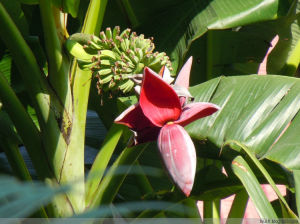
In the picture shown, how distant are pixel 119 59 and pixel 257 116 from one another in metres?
0.27

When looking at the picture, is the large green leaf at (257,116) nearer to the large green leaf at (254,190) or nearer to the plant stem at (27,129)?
the large green leaf at (254,190)

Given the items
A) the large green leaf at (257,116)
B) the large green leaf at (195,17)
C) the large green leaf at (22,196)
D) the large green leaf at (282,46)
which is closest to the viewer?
the large green leaf at (22,196)

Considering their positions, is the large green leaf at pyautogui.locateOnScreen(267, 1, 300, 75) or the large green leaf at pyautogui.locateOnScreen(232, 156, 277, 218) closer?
the large green leaf at pyautogui.locateOnScreen(232, 156, 277, 218)

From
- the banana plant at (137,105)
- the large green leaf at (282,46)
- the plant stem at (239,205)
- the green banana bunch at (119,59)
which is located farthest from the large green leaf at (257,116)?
the large green leaf at (282,46)

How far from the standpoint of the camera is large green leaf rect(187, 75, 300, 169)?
661mm

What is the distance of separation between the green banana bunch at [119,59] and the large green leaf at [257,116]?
17 cm

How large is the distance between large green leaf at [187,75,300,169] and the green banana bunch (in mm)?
171

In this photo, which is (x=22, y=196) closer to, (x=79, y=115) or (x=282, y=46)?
(x=79, y=115)

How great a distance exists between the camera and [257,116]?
2.40 feet

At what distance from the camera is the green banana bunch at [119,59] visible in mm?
601

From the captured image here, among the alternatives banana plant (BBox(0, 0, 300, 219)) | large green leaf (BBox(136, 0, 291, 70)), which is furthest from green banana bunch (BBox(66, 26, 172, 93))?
large green leaf (BBox(136, 0, 291, 70))

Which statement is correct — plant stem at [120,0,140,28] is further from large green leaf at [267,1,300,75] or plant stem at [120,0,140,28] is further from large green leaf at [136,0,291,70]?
large green leaf at [267,1,300,75]

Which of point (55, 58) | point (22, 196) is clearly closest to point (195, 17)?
point (55, 58)

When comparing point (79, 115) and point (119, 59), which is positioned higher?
point (119, 59)
